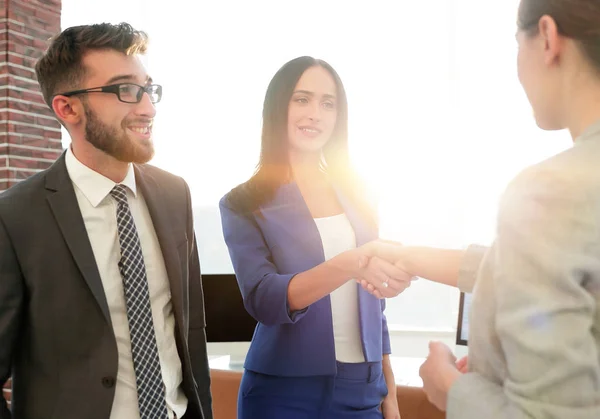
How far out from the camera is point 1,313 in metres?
1.34

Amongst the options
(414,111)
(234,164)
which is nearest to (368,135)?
(414,111)

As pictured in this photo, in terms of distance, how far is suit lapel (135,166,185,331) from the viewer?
5.33ft

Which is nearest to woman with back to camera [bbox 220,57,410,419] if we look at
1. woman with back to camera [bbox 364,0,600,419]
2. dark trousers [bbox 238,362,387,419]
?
dark trousers [bbox 238,362,387,419]

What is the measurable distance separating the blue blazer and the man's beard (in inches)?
15.0

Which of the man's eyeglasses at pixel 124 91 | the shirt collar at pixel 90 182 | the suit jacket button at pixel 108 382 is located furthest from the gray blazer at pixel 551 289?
the man's eyeglasses at pixel 124 91

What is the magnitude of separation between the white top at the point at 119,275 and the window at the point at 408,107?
2813mm

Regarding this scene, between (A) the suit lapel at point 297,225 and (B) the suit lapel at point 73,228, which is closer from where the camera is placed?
(B) the suit lapel at point 73,228

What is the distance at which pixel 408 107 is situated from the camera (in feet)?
15.5

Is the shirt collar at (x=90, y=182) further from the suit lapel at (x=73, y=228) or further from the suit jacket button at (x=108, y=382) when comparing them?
the suit jacket button at (x=108, y=382)

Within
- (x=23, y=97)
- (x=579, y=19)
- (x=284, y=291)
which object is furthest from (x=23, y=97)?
(x=579, y=19)

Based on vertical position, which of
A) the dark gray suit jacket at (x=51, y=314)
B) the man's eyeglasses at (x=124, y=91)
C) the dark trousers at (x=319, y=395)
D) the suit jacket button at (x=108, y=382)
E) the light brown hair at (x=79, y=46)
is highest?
the light brown hair at (x=79, y=46)

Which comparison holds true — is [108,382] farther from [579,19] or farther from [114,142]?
[579,19]

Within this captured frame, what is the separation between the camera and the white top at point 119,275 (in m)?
1.49

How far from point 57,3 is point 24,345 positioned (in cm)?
340
